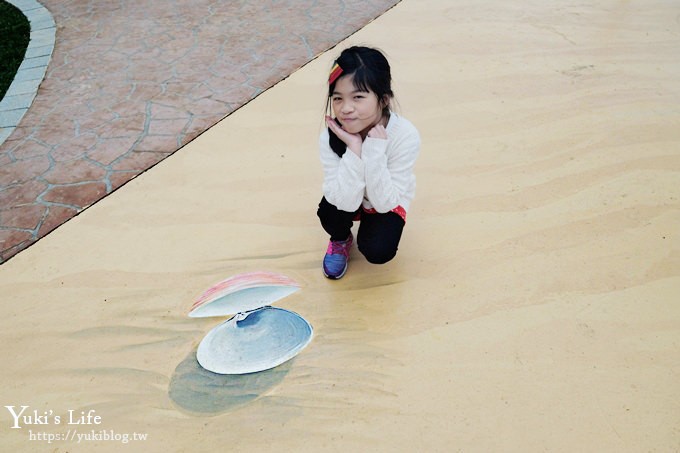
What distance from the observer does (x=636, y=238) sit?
7.50ft

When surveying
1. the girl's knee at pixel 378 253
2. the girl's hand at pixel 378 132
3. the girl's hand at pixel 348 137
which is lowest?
the girl's knee at pixel 378 253

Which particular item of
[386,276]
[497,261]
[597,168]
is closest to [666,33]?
[597,168]

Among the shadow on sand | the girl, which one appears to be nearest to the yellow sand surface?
the shadow on sand

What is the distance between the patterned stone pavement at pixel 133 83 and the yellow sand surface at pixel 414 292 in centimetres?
19

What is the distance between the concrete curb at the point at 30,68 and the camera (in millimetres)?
3371

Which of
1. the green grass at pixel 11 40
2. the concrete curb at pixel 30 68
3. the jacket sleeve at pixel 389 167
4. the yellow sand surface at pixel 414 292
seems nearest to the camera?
the yellow sand surface at pixel 414 292

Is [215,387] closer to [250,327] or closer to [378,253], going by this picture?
[250,327]

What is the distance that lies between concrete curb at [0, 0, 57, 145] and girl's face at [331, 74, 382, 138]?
2.24 meters

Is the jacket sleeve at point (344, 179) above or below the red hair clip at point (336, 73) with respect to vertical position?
below

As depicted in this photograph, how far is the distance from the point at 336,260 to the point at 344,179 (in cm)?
41

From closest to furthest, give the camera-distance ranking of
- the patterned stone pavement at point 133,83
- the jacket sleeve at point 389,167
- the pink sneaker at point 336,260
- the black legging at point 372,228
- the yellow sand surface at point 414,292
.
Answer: the yellow sand surface at point 414,292 → the jacket sleeve at point 389,167 → the black legging at point 372,228 → the pink sneaker at point 336,260 → the patterned stone pavement at point 133,83

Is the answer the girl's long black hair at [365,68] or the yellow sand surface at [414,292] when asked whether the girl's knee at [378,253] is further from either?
the girl's long black hair at [365,68]

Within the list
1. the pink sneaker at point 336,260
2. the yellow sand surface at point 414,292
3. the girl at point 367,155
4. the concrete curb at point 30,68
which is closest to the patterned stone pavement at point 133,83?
the concrete curb at point 30,68

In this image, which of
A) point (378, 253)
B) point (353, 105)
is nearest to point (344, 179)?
point (353, 105)
